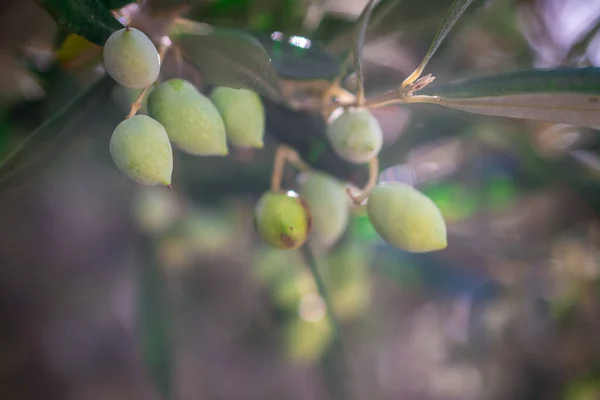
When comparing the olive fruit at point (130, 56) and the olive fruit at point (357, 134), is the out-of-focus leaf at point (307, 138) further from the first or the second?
the olive fruit at point (130, 56)

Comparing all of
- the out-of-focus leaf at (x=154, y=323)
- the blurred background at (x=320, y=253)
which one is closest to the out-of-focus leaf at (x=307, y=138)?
the blurred background at (x=320, y=253)

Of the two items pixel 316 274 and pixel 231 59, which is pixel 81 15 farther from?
pixel 316 274

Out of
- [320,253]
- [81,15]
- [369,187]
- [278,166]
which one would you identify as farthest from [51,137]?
[320,253]

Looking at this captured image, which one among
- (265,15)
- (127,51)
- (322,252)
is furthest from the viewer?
(322,252)

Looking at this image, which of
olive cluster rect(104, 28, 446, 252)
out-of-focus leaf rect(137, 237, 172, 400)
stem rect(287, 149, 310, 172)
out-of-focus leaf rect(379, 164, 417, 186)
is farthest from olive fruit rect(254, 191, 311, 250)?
out-of-focus leaf rect(137, 237, 172, 400)

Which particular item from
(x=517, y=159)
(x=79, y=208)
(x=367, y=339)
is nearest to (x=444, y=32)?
(x=517, y=159)

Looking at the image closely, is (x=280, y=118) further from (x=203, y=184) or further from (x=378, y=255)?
(x=378, y=255)

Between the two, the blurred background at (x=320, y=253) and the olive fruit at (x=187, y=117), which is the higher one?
the olive fruit at (x=187, y=117)
